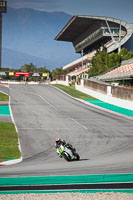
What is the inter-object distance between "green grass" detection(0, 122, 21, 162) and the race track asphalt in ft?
1.59

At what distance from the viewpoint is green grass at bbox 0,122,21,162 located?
16.7 m

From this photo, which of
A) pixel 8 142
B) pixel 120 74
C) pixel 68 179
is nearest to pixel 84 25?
pixel 120 74

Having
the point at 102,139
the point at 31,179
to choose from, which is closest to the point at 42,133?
the point at 102,139

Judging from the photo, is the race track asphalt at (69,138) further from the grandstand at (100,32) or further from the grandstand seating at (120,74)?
the grandstand at (100,32)

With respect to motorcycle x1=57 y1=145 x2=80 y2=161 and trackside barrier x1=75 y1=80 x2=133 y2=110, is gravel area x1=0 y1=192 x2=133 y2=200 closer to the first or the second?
motorcycle x1=57 y1=145 x2=80 y2=161

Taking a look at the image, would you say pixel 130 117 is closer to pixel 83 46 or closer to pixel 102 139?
pixel 102 139

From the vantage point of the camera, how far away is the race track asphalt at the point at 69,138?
13.0 m

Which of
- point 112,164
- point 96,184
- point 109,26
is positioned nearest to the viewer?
point 96,184

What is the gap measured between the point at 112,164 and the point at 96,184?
3327 millimetres

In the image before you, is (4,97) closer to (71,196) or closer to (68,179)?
(68,179)

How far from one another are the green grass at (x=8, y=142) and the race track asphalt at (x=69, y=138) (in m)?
0.49

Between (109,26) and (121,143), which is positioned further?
(109,26)

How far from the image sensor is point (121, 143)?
2041 cm

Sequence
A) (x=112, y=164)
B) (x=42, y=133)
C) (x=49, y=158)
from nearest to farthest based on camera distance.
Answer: (x=112, y=164)
(x=49, y=158)
(x=42, y=133)
